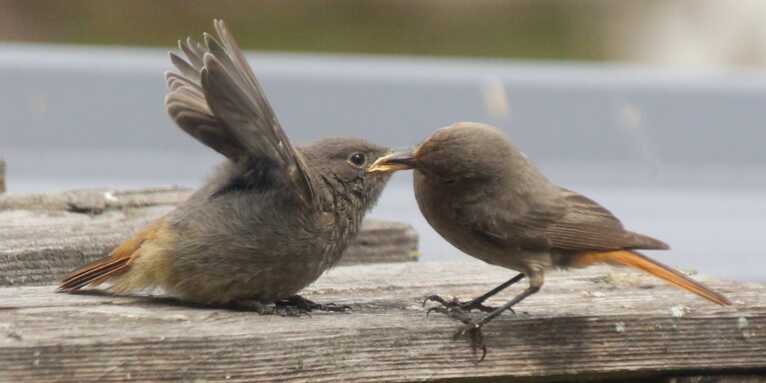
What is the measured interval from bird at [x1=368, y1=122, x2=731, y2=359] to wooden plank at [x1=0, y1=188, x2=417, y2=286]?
1.61 ft

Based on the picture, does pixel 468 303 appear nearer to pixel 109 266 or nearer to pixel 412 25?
pixel 109 266

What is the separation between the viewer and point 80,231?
5113 mm

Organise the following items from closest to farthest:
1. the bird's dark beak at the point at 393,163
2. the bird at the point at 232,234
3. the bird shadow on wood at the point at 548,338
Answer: the bird shadow on wood at the point at 548,338 → the bird at the point at 232,234 → the bird's dark beak at the point at 393,163

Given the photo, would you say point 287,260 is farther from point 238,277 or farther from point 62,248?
point 62,248

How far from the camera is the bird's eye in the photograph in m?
5.02

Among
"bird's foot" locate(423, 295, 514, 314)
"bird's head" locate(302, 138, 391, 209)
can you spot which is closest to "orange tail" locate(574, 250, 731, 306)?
"bird's foot" locate(423, 295, 514, 314)

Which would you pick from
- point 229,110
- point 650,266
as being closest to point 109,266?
point 229,110

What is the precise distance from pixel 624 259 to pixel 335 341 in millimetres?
1338

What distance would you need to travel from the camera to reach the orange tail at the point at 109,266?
441cm

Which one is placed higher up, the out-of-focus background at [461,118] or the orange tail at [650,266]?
the out-of-focus background at [461,118]

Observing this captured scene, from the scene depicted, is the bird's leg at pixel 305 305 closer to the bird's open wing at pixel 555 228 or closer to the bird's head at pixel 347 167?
the bird's head at pixel 347 167

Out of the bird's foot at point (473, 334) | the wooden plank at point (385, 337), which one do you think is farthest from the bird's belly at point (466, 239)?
the bird's foot at point (473, 334)

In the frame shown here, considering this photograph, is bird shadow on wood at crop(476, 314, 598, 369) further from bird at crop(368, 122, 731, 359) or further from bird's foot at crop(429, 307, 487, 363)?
bird at crop(368, 122, 731, 359)

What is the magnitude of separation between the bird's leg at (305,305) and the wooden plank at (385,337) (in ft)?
0.26
